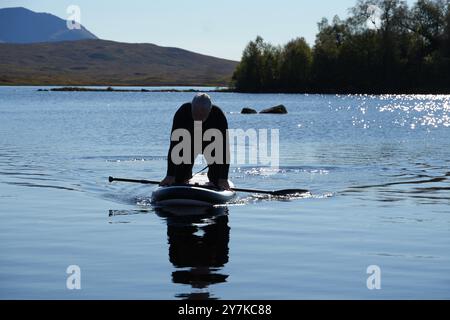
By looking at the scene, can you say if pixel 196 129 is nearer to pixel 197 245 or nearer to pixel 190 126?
pixel 190 126

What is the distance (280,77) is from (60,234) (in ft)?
481

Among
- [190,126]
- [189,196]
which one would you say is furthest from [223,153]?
[189,196]

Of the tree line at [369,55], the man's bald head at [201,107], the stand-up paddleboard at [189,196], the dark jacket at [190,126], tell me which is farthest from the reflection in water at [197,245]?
the tree line at [369,55]

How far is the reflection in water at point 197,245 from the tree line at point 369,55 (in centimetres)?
11784

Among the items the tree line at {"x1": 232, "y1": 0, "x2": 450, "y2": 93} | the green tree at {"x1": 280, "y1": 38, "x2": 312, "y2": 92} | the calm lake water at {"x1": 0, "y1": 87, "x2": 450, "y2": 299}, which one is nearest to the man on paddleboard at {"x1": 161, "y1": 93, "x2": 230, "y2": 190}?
the calm lake water at {"x1": 0, "y1": 87, "x2": 450, "y2": 299}

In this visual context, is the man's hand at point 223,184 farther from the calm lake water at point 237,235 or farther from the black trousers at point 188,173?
the calm lake water at point 237,235

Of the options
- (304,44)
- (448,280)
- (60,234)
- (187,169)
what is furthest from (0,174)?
(304,44)

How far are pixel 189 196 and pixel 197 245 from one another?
175 inches

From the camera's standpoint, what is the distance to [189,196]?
17.7 meters

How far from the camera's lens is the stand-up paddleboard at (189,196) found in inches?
698

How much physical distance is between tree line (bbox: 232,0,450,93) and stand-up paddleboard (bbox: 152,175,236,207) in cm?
11644

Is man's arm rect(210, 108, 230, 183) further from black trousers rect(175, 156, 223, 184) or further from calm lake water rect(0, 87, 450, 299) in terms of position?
calm lake water rect(0, 87, 450, 299)

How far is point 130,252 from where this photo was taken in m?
12.6

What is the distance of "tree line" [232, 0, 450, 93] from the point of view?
431 ft
